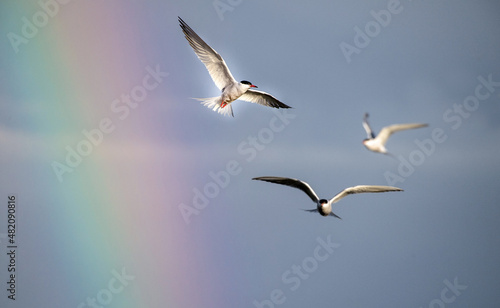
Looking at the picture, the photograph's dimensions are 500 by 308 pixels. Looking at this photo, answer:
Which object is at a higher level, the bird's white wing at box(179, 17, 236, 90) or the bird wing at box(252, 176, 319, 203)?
the bird's white wing at box(179, 17, 236, 90)

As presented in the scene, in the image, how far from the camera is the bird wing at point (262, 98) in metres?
17.1

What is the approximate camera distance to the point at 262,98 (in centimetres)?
1738

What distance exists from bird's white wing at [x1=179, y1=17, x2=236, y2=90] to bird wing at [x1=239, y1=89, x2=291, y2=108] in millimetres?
926

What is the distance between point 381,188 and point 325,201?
141 centimetres

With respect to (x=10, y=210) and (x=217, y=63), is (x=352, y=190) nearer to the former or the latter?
(x=217, y=63)

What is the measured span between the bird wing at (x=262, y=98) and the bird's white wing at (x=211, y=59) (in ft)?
3.04

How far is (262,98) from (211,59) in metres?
2.14

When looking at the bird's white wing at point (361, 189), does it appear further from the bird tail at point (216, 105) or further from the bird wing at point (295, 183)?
the bird tail at point (216, 105)

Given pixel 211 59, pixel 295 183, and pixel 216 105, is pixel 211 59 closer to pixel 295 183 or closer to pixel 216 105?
pixel 216 105

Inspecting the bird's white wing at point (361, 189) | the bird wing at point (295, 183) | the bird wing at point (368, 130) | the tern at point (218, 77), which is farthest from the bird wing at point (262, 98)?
the bird wing at point (368, 130)

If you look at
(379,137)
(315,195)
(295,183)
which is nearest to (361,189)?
(315,195)

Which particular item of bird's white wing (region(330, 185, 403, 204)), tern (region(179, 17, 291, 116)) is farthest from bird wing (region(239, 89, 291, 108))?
bird's white wing (region(330, 185, 403, 204))

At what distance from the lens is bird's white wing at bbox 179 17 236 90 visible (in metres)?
15.9

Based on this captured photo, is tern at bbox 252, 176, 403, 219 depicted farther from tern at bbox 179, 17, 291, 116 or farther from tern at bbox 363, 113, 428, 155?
Answer: tern at bbox 179, 17, 291, 116
